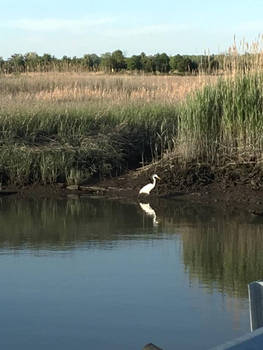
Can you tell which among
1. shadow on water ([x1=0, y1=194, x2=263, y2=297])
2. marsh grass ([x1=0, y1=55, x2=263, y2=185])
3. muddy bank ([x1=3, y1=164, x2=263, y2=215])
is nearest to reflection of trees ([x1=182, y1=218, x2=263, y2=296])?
shadow on water ([x1=0, y1=194, x2=263, y2=297])

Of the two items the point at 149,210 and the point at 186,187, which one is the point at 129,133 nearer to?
the point at 186,187

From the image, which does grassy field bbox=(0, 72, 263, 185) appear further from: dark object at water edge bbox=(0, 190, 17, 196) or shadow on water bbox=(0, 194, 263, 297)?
shadow on water bbox=(0, 194, 263, 297)

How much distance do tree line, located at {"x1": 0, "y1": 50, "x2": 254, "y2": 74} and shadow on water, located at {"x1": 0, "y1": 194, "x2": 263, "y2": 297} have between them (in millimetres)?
3372

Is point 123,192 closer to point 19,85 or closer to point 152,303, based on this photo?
point 152,303

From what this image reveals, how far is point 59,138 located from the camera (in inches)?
605

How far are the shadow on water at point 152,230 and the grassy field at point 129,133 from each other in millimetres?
1236

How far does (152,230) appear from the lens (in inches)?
434

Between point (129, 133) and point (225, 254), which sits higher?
point (129, 133)

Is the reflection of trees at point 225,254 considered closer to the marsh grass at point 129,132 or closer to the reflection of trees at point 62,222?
the reflection of trees at point 62,222

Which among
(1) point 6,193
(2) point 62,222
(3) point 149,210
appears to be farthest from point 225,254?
(1) point 6,193

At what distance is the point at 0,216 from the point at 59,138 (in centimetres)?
356

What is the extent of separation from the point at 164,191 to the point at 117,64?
98.3 ft

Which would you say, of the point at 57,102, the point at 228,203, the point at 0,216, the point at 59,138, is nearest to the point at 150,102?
the point at 57,102

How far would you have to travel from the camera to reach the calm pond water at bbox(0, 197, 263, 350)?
6.57m
